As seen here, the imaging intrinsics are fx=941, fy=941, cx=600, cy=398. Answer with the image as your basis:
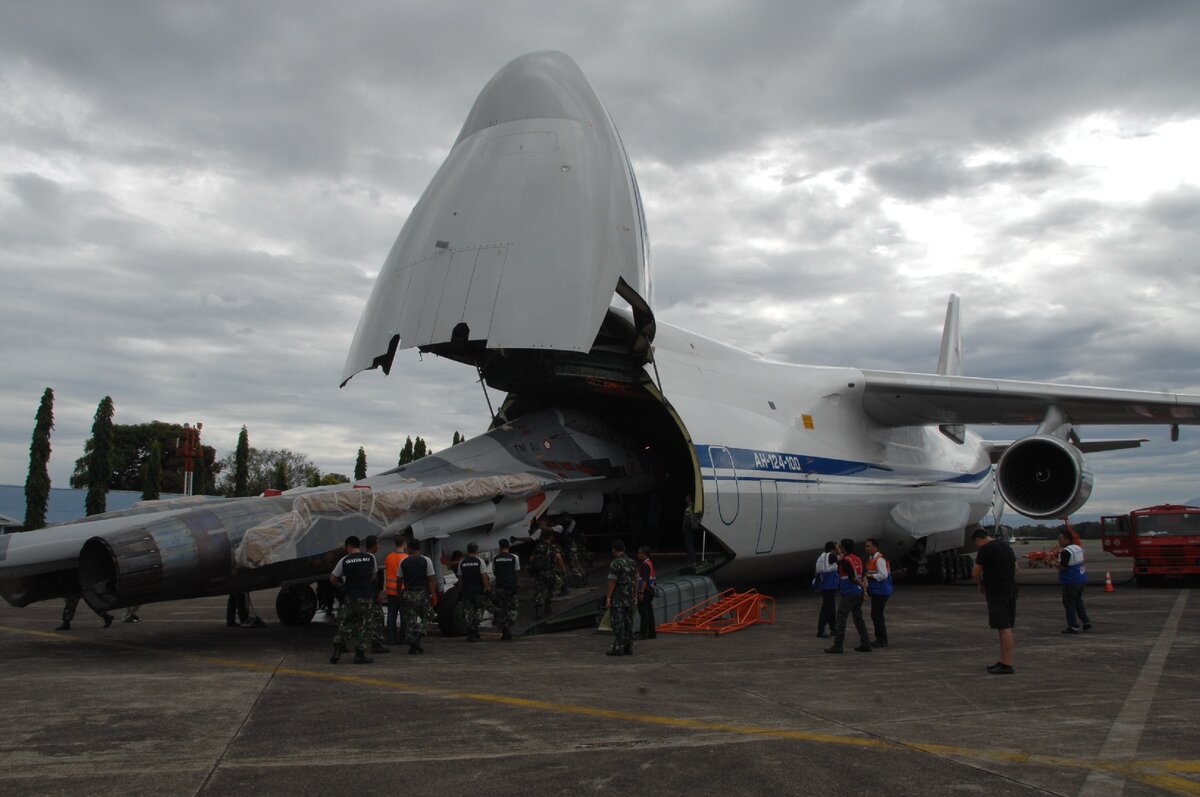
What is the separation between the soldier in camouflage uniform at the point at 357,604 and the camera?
845cm

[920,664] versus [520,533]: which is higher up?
[520,533]

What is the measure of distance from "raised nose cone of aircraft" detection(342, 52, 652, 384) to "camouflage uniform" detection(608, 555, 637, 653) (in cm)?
226

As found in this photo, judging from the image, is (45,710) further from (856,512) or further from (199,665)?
(856,512)

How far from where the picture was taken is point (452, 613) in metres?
10.5

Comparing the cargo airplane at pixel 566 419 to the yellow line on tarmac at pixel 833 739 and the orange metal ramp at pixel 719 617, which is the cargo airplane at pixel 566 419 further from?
the yellow line on tarmac at pixel 833 739

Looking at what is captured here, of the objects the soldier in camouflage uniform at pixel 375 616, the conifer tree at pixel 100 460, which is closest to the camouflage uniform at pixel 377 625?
the soldier in camouflage uniform at pixel 375 616

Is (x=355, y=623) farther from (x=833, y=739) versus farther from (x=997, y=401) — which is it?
(x=997, y=401)

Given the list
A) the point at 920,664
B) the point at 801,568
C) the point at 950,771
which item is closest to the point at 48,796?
the point at 950,771

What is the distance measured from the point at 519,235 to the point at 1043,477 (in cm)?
964

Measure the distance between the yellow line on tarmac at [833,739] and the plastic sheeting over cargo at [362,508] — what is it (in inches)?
54.5

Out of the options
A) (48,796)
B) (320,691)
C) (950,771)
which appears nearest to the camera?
(48,796)

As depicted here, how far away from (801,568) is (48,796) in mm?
11806

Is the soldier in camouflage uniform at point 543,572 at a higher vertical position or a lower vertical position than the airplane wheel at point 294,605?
higher

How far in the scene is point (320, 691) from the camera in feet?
22.7
